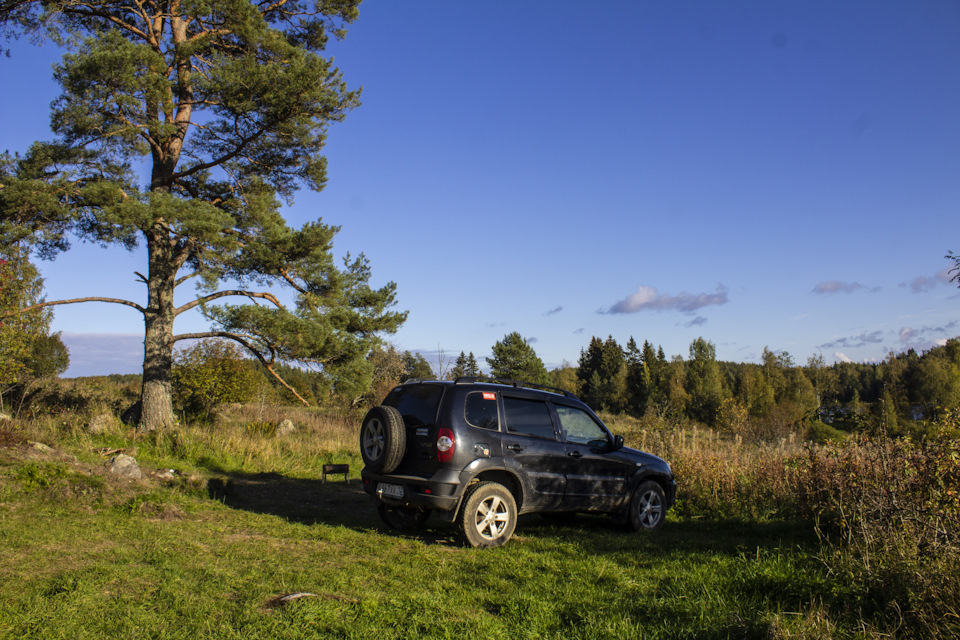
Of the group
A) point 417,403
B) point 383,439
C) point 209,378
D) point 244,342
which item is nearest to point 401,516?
point 383,439

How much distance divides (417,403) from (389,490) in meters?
1.03

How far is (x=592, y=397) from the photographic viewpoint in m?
85.3

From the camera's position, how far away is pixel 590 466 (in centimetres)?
754

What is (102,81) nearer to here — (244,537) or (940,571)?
(244,537)

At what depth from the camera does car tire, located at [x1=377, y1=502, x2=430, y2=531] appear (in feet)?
25.0

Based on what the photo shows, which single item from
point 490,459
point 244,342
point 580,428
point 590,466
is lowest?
point 590,466

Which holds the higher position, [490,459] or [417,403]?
[417,403]

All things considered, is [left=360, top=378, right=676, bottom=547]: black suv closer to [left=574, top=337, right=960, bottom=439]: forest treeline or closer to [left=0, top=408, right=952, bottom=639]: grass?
[left=0, top=408, right=952, bottom=639]: grass

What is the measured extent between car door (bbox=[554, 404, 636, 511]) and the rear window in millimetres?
1705

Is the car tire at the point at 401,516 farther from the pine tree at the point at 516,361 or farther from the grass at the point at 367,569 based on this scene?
the pine tree at the point at 516,361

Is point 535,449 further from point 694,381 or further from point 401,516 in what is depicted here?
point 694,381

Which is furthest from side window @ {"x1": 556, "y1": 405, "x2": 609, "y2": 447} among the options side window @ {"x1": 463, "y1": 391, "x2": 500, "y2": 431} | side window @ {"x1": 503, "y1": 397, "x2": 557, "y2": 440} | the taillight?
the taillight

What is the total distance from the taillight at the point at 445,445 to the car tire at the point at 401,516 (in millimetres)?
1621

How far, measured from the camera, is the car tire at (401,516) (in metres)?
7.63
